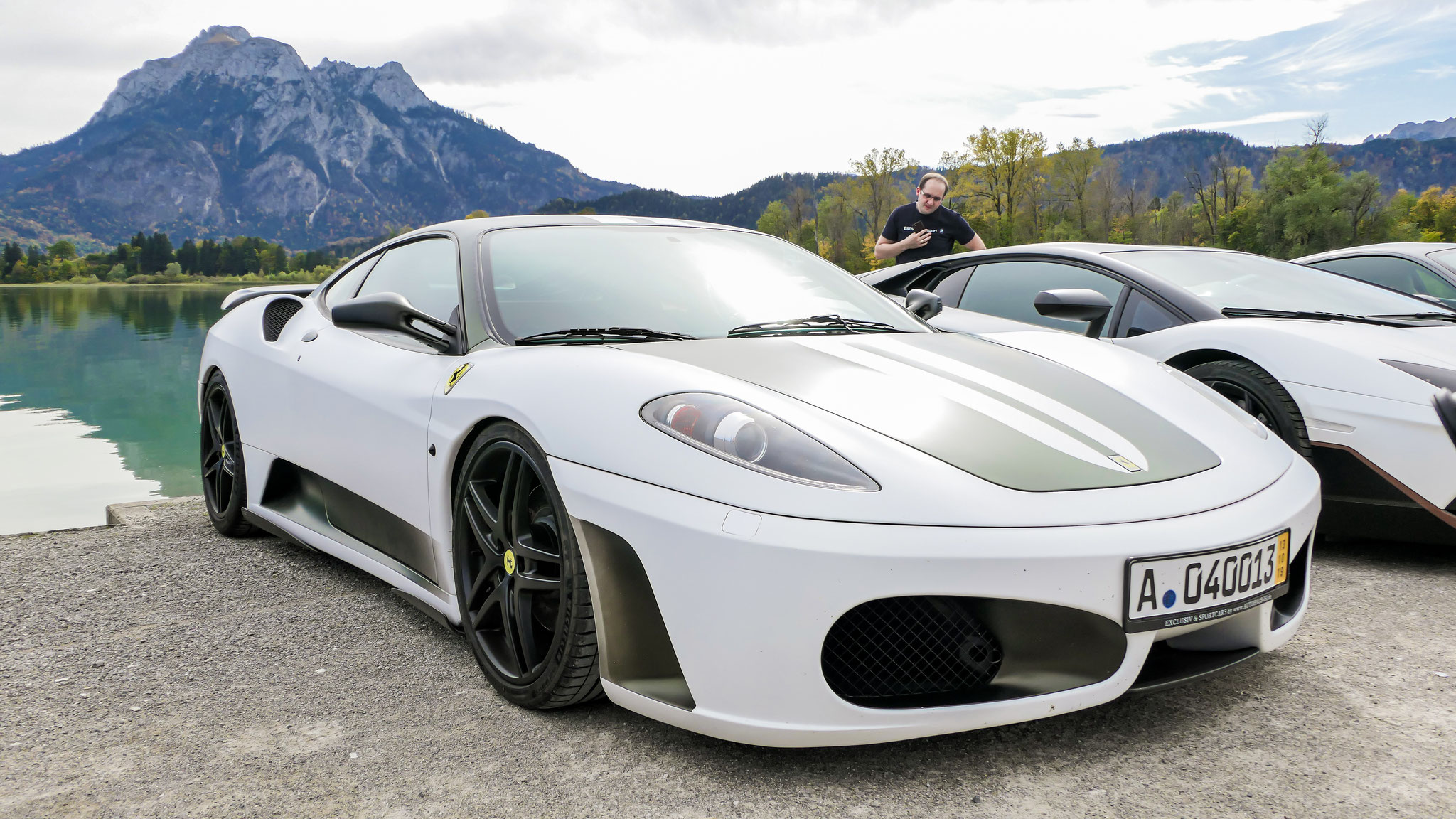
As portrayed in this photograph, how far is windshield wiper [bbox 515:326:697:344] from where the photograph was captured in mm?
2338

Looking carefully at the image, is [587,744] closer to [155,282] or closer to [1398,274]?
[1398,274]

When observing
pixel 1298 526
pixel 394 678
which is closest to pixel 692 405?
pixel 394 678

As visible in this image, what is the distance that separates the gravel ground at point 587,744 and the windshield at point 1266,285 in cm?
148

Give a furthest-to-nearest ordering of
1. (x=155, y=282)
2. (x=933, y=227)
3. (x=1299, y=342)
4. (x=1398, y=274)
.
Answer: (x=155, y=282) < (x=933, y=227) < (x=1398, y=274) < (x=1299, y=342)

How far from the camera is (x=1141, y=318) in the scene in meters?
3.93

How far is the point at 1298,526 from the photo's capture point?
6.40 ft

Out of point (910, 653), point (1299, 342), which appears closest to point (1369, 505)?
point (1299, 342)

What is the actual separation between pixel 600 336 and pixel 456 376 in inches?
14.6

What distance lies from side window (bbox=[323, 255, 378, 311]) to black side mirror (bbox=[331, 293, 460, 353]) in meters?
0.89

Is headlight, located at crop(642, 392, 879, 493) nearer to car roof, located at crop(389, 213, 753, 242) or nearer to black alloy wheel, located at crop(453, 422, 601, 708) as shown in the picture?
black alloy wheel, located at crop(453, 422, 601, 708)

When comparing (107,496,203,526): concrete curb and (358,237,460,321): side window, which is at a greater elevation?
(358,237,460,321): side window

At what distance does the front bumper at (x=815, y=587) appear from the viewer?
5.26 ft

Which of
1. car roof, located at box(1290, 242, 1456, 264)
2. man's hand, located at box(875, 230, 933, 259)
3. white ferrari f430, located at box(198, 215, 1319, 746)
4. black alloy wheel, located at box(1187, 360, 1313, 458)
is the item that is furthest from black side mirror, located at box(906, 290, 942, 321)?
car roof, located at box(1290, 242, 1456, 264)

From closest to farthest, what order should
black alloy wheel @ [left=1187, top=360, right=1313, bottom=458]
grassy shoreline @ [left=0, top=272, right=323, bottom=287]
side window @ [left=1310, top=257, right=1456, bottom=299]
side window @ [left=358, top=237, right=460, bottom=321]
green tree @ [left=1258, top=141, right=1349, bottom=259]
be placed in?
side window @ [left=358, top=237, right=460, bottom=321], black alloy wheel @ [left=1187, top=360, right=1313, bottom=458], side window @ [left=1310, top=257, right=1456, bottom=299], green tree @ [left=1258, top=141, right=1349, bottom=259], grassy shoreline @ [left=0, top=272, right=323, bottom=287]
